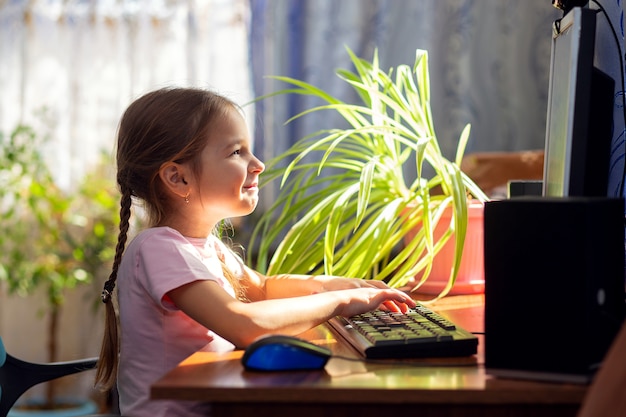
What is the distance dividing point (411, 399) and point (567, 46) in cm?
52

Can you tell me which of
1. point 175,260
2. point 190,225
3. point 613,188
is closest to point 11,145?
point 190,225

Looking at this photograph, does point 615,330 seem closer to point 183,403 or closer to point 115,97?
point 183,403

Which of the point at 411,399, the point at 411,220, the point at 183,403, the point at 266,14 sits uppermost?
the point at 266,14

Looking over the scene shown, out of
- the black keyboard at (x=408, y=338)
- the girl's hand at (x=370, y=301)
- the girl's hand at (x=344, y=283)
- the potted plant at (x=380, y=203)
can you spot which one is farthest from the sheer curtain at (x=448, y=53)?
the black keyboard at (x=408, y=338)

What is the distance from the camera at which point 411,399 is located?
2.46 ft

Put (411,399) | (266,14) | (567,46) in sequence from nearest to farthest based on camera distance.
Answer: (411,399)
(567,46)
(266,14)

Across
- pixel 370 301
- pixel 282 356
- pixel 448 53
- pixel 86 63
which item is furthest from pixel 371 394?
pixel 86 63

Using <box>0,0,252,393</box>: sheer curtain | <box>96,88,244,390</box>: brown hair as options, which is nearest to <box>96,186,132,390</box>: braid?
<box>96,88,244,390</box>: brown hair

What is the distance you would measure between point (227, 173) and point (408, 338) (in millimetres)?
499

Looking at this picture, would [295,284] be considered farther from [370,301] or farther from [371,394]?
[371,394]

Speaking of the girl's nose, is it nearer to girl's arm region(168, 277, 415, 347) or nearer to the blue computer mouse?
girl's arm region(168, 277, 415, 347)

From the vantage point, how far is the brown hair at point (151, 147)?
51.3 inches

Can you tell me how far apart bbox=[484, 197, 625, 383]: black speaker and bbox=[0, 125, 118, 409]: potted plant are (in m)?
2.63

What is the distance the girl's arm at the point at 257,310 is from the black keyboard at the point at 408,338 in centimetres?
4
